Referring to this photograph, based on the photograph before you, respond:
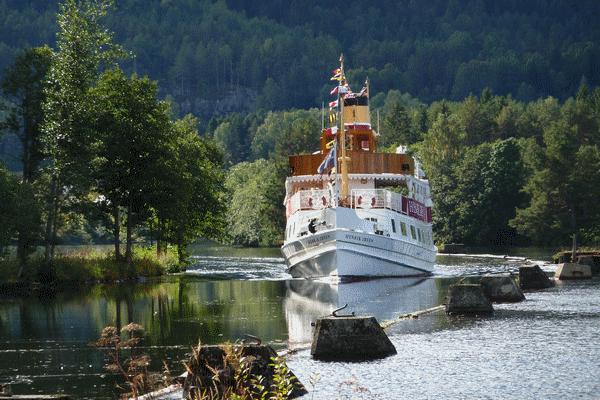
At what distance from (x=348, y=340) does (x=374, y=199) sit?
144ft

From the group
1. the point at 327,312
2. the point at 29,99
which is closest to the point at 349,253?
the point at 29,99

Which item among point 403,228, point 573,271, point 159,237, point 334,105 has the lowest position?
point 573,271

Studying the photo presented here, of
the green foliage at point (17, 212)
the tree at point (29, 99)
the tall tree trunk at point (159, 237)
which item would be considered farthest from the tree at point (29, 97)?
the tall tree trunk at point (159, 237)

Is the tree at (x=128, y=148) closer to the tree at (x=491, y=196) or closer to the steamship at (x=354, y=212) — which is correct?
the steamship at (x=354, y=212)

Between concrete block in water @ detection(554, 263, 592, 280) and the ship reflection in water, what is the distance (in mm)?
6924

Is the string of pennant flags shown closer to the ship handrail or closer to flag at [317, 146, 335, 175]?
flag at [317, 146, 335, 175]

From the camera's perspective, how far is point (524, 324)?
37531mm

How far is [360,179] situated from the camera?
78062 millimetres

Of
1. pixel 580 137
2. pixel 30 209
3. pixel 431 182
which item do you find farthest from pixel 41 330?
pixel 580 137

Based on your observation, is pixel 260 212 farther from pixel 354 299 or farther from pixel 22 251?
pixel 354 299

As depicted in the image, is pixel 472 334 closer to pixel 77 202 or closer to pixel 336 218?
pixel 336 218

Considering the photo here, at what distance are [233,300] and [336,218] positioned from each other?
15.7 metres

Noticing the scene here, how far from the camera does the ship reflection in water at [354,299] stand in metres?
43.3

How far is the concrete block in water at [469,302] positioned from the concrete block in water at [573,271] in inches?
867
